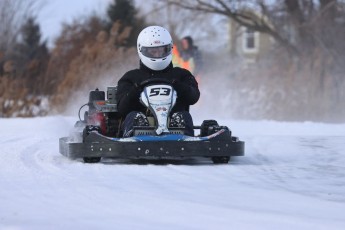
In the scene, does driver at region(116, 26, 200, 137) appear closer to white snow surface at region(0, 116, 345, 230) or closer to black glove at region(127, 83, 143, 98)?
black glove at region(127, 83, 143, 98)

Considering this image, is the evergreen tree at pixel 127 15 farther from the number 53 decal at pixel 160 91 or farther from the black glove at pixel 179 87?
the number 53 decal at pixel 160 91

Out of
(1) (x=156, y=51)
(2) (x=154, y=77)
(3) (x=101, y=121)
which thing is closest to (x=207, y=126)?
(2) (x=154, y=77)

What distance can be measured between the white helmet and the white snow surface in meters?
1.17

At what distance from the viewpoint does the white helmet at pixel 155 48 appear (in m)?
10.5

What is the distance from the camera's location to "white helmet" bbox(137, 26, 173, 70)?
415 inches

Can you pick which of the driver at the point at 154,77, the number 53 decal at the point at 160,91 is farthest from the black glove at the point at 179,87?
the number 53 decal at the point at 160,91

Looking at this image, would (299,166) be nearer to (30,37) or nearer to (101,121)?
(101,121)

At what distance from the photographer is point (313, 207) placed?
648 cm

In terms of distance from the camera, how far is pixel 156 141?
9422mm

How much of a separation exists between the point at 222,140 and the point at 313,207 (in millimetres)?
3197

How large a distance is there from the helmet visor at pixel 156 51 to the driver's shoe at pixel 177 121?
2.76ft

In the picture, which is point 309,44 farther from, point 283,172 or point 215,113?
point 283,172

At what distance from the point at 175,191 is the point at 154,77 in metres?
3.36

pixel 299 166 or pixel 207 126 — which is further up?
pixel 207 126
